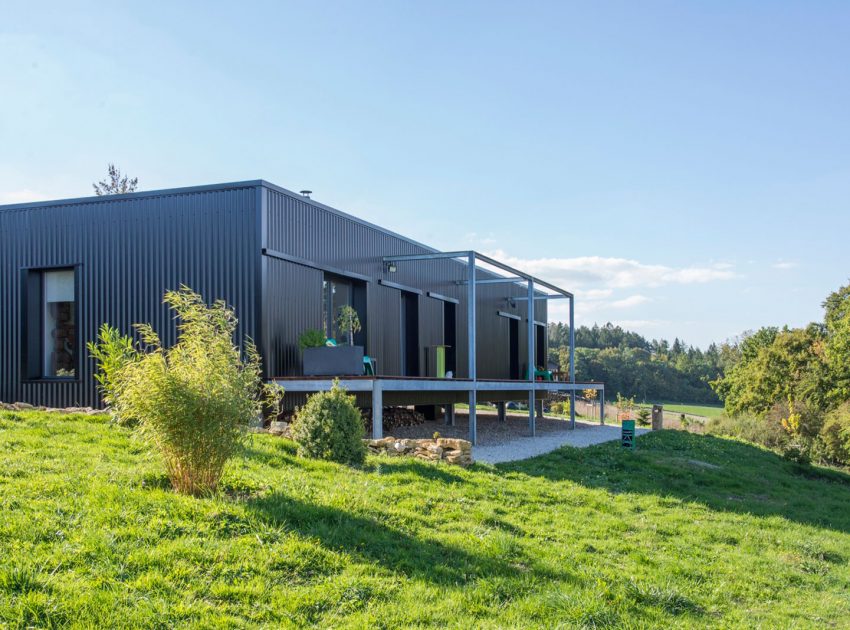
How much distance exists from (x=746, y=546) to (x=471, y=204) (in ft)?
33.4

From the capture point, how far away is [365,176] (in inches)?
560

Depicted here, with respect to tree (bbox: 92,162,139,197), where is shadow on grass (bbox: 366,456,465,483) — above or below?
below

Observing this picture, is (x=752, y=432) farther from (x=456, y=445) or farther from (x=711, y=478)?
(x=456, y=445)

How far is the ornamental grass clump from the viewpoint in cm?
583

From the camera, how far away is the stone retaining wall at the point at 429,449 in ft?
31.7

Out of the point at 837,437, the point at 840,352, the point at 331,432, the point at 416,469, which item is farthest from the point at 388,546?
the point at 840,352

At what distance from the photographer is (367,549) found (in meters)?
5.29

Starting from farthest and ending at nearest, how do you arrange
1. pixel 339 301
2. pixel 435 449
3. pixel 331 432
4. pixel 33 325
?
1. pixel 339 301
2. pixel 33 325
3. pixel 435 449
4. pixel 331 432

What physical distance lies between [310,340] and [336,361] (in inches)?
28.6

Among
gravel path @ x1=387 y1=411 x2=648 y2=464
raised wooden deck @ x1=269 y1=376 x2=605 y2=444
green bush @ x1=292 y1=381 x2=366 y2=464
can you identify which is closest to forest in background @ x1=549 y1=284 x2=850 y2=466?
gravel path @ x1=387 y1=411 x2=648 y2=464

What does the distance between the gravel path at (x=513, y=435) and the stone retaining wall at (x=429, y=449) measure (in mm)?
1308

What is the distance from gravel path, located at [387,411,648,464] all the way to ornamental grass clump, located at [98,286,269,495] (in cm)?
567

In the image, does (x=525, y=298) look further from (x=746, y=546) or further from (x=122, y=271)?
(x=746, y=546)

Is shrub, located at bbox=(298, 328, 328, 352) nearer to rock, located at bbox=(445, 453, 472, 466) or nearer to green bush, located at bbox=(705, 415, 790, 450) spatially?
rock, located at bbox=(445, 453, 472, 466)
